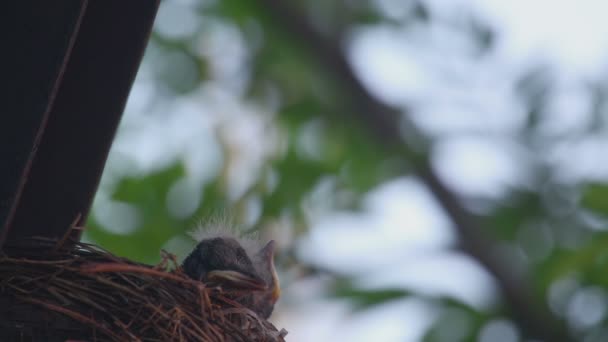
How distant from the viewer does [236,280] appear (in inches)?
97.0

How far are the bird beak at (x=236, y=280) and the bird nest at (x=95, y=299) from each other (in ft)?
0.74

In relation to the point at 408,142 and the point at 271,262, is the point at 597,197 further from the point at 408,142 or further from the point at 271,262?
the point at 271,262

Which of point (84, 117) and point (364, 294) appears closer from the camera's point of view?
point (84, 117)

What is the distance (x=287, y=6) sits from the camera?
571cm

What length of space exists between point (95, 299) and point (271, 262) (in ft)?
3.06

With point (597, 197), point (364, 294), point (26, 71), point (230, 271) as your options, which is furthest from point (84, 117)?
point (597, 197)

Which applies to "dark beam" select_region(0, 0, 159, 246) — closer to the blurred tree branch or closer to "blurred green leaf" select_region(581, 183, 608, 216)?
the blurred tree branch

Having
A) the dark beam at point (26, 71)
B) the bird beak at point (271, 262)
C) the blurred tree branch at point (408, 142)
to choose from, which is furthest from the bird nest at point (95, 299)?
the blurred tree branch at point (408, 142)

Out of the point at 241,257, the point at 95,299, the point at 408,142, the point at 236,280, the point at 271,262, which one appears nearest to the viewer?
the point at 95,299

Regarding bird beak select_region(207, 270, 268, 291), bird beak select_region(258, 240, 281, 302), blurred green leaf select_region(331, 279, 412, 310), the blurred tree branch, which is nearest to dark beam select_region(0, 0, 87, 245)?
bird beak select_region(207, 270, 268, 291)

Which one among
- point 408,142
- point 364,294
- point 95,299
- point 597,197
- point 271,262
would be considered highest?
point 597,197

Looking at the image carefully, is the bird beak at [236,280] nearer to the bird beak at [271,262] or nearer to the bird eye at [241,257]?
the bird eye at [241,257]

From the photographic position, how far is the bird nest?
6.75ft

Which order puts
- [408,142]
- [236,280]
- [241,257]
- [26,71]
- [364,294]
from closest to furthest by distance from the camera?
[26,71] → [236,280] → [241,257] → [408,142] → [364,294]
